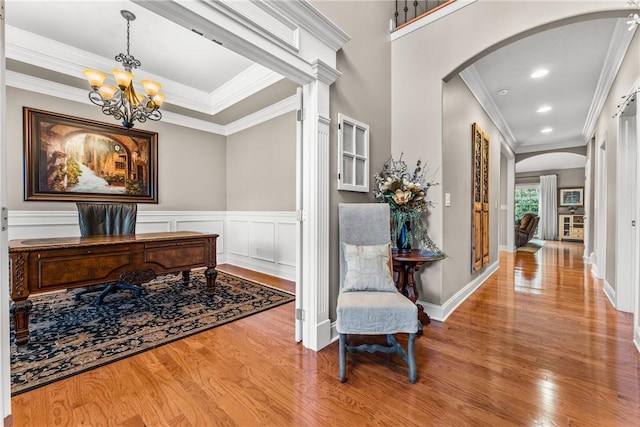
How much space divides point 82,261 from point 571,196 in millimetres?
13316

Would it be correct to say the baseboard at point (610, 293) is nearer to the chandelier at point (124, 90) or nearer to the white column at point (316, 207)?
the white column at point (316, 207)

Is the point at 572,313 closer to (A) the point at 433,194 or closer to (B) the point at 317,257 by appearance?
(A) the point at 433,194

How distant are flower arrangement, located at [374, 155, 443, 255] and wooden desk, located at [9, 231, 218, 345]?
84.5 inches

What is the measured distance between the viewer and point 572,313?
2832mm

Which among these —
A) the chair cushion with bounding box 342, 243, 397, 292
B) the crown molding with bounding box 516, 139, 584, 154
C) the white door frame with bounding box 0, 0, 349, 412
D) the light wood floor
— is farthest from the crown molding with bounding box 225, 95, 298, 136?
the crown molding with bounding box 516, 139, 584, 154

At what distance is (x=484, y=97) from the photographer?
4.02m

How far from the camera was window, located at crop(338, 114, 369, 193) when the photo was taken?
2350mm

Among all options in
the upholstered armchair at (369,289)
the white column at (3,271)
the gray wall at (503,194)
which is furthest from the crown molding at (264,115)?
the gray wall at (503,194)

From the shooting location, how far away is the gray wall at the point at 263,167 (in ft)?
13.7

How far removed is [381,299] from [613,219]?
3.48 meters

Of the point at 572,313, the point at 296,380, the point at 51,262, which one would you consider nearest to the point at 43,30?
the point at 51,262

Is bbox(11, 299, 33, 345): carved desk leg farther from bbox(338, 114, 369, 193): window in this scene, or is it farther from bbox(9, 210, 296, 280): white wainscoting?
bbox(338, 114, 369, 193): window

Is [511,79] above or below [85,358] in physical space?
above

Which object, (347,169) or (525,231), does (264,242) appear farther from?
(525,231)
